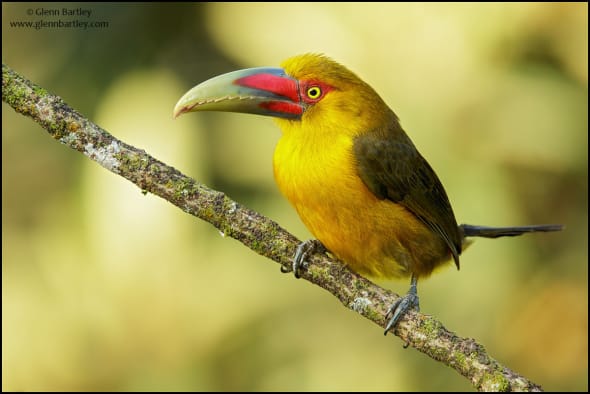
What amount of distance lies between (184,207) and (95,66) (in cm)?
339

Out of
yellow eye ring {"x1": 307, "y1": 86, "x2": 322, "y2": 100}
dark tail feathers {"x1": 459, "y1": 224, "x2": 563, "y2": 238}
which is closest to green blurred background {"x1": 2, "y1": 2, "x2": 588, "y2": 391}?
dark tail feathers {"x1": 459, "y1": 224, "x2": 563, "y2": 238}

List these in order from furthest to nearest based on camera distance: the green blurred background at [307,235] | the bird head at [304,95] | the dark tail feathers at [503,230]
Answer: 1. the green blurred background at [307,235]
2. the dark tail feathers at [503,230]
3. the bird head at [304,95]

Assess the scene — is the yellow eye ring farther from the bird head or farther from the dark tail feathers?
the dark tail feathers

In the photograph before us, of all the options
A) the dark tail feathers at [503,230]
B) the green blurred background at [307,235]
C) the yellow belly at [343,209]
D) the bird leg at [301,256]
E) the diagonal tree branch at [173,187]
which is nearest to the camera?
the diagonal tree branch at [173,187]

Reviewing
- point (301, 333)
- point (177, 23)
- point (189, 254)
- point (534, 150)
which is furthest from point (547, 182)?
point (177, 23)

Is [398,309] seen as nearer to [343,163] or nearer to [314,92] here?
[343,163]

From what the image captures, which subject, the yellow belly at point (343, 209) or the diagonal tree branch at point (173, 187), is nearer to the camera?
the diagonal tree branch at point (173, 187)

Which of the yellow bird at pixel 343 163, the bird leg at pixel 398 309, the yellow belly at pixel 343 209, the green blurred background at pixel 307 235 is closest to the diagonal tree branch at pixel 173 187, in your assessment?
the bird leg at pixel 398 309

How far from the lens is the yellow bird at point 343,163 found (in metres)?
3.43

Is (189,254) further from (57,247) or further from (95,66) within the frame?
(95,66)

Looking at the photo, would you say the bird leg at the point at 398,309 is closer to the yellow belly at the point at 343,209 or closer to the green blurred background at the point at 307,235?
the yellow belly at the point at 343,209

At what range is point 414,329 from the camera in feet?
9.83

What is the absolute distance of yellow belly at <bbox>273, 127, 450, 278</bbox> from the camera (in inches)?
134

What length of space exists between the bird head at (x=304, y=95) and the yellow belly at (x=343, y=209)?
132 millimetres
